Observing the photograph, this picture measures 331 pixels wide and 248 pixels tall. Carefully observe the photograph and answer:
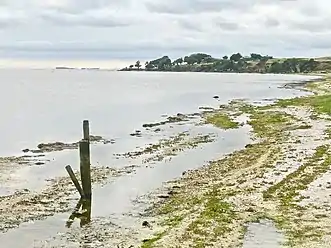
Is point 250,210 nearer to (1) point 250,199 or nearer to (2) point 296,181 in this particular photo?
(1) point 250,199

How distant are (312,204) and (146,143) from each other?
82.4ft

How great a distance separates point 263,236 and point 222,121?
42067 mm

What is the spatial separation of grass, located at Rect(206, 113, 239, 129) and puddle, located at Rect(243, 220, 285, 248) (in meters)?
34.5

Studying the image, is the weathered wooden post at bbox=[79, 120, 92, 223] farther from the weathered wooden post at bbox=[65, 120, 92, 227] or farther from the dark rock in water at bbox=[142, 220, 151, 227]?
the dark rock in water at bbox=[142, 220, 151, 227]

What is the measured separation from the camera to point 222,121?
5944cm

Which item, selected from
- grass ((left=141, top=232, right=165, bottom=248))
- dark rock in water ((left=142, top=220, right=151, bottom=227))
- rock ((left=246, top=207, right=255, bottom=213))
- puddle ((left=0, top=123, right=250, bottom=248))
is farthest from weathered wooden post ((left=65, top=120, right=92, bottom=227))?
rock ((left=246, top=207, right=255, bottom=213))

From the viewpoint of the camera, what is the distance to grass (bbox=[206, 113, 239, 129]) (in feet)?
179

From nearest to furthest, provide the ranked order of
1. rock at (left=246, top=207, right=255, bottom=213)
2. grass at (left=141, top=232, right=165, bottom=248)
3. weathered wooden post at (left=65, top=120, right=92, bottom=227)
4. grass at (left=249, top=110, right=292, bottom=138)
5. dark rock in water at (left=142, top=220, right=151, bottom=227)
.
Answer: grass at (left=141, top=232, right=165, bottom=248) < dark rock in water at (left=142, top=220, right=151, bottom=227) < rock at (left=246, top=207, right=255, bottom=213) < weathered wooden post at (left=65, top=120, right=92, bottom=227) < grass at (left=249, top=110, right=292, bottom=138)

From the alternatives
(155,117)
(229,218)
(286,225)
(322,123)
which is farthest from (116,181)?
(155,117)

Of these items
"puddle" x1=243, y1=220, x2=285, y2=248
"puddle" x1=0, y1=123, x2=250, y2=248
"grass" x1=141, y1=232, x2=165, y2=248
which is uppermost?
"puddle" x1=243, y1=220, x2=285, y2=248

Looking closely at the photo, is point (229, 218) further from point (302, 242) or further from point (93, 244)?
point (93, 244)

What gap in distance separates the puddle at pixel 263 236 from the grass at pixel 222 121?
34.5m

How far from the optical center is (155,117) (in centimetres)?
7262

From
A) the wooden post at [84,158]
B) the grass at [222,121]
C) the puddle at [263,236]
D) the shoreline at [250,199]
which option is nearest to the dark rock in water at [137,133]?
the grass at [222,121]
